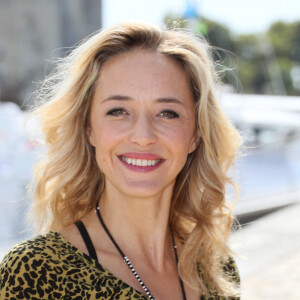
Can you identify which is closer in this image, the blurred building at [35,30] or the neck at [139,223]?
the neck at [139,223]

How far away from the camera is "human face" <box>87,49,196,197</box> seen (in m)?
1.85

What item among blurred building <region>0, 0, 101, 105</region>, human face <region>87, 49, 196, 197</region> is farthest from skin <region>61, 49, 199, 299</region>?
blurred building <region>0, 0, 101, 105</region>

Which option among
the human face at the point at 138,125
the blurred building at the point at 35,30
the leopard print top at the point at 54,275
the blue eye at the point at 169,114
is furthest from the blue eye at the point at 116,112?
the blurred building at the point at 35,30

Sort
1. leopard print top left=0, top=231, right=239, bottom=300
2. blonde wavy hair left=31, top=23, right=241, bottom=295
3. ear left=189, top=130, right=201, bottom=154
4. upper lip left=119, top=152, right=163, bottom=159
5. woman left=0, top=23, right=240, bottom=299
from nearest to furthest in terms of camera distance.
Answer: leopard print top left=0, top=231, right=239, bottom=300 < woman left=0, top=23, right=240, bottom=299 < upper lip left=119, top=152, right=163, bottom=159 < blonde wavy hair left=31, top=23, right=241, bottom=295 < ear left=189, top=130, right=201, bottom=154

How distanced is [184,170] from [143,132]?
0.51 metres

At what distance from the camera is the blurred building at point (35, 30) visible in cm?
950

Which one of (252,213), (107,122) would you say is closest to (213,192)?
(107,122)

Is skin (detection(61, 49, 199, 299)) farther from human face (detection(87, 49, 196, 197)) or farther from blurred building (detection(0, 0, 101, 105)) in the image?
blurred building (detection(0, 0, 101, 105))

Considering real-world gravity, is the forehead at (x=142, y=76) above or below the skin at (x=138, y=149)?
above

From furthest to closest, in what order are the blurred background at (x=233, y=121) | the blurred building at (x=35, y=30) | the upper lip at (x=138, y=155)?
the blurred building at (x=35, y=30), the blurred background at (x=233, y=121), the upper lip at (x=138, y=155)

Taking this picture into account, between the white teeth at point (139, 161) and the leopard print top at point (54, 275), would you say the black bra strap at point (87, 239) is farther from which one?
the white teeth at point (139, 161)

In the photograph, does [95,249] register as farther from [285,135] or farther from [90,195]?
[285,135]

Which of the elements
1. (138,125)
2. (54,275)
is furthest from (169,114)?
(54,275)

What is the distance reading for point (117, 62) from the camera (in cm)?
194
